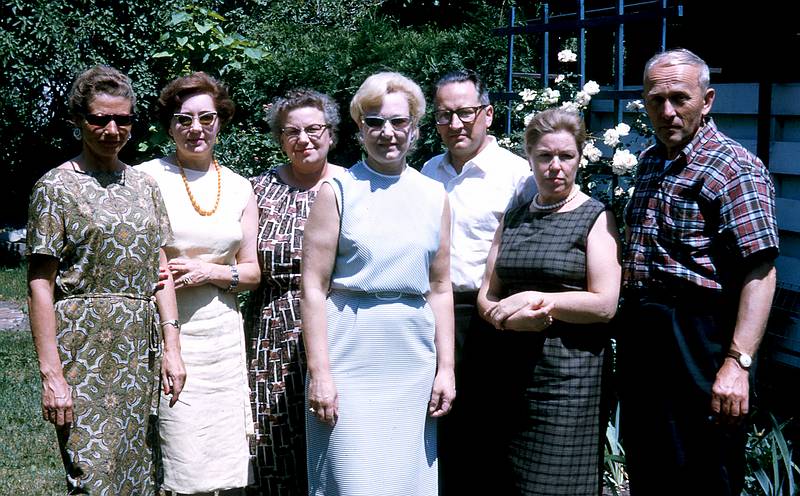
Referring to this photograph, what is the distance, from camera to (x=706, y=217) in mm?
2922

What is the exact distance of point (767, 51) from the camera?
4.23m

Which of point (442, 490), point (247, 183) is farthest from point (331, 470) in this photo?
point (247, 183)

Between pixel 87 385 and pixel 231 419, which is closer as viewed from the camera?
pixel 87 385

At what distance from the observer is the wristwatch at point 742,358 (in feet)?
9.31

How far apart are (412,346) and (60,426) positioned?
1246 millimetres

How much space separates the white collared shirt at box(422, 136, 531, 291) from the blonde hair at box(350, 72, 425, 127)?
1.61 ft

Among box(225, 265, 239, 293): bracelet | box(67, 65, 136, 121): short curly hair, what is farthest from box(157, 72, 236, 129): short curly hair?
box(225, 265, 239, 293): bracelet

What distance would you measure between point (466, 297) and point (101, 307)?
139 centimetres

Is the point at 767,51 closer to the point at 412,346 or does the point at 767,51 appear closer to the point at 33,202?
the point at 412,346

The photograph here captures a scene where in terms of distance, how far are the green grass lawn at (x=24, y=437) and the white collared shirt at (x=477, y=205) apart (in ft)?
8.49

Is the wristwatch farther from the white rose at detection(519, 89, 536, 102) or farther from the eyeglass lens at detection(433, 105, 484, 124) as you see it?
the white rose at detection(519, 89, 536, 102)

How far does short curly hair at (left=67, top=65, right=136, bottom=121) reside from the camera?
318 cm

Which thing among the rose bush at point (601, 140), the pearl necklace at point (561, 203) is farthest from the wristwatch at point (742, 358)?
the rose bush at point (601, 140)

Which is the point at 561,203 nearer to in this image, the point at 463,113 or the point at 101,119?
the point at 463,113
